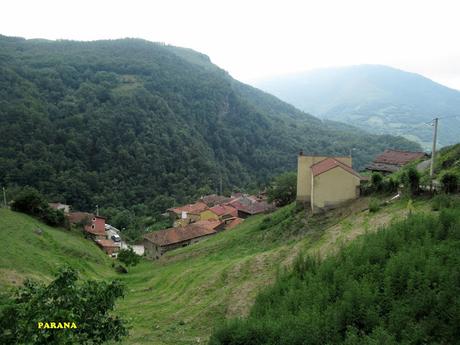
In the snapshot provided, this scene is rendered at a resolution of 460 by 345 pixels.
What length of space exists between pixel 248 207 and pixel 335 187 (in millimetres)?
37772

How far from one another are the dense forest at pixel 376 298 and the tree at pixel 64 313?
3.57m

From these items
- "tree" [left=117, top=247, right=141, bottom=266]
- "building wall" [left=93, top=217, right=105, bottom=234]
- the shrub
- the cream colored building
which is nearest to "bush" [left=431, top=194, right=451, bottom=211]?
the shrub

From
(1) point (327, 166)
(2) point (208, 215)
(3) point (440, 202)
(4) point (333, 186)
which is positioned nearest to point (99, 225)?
(2) point (208, 215)

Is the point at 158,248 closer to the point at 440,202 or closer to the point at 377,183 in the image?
the point at 377,183

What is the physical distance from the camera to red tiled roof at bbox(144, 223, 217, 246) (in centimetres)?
4538

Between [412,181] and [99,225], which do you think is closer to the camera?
[412,181]

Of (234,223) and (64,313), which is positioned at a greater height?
(64,313)

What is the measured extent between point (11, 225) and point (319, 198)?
831 inches

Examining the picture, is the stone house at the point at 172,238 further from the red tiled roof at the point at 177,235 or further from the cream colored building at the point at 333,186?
the cream colored building at the point at 333,186

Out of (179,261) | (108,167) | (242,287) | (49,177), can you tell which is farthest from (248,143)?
(242,287)

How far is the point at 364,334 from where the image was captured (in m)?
9.11

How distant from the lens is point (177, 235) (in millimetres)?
46312

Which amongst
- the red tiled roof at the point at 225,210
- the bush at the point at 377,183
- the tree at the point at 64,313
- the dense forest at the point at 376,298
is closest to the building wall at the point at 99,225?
the red tiled roof at the point at 225,210

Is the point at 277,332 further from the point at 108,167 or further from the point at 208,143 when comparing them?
the point at 208,143
